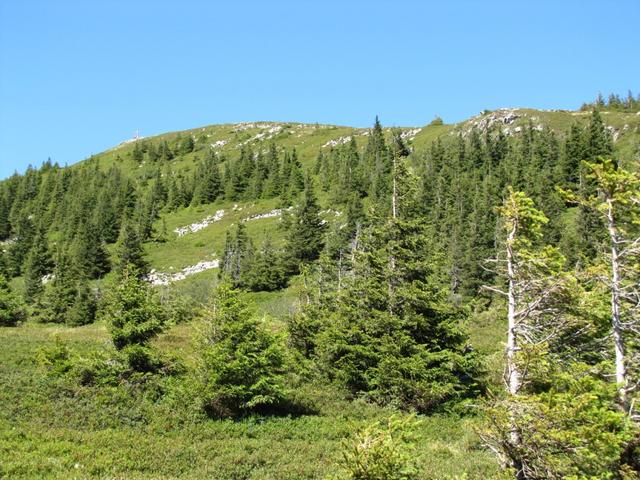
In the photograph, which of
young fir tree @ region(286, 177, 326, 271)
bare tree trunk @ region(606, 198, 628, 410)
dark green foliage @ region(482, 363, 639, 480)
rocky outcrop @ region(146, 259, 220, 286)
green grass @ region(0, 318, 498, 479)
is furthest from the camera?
rocky outcrop @ region(146, 259, 220, 286)

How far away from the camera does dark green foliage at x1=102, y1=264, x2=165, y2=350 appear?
2172cm

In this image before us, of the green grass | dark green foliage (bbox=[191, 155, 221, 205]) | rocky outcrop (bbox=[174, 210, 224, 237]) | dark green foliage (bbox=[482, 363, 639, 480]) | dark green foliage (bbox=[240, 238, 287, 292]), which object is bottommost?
dark green foliage (bbox=[240, 238, 287, 292])

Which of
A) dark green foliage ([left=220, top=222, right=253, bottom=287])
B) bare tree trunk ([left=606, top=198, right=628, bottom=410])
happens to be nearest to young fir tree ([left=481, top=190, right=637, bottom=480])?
bare tree trunk ([left=606, top=198, right=628, bottom=410])

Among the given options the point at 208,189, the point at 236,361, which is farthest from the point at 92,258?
the point at 236,361

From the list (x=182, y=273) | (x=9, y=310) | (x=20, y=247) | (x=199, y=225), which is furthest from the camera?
(x=199, y=225)

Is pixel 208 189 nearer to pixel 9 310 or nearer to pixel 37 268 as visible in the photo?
pixel 37 268

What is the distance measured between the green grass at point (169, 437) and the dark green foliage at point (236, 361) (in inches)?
37.0

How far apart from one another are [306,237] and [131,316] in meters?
56.2

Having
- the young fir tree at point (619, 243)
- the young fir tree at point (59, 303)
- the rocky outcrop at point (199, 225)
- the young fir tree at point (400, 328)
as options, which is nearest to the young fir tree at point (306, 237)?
the young fir tree at point (59, 303)

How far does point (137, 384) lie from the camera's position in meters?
21.1

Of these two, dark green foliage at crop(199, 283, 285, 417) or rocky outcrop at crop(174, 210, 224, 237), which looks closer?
dark green foliage at crop(199, 283, 285, 417)

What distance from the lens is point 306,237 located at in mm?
77562

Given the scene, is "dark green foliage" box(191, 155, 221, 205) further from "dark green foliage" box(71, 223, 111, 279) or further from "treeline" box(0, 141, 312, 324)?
"dark green foliage" box(71, 223, 111, 279)

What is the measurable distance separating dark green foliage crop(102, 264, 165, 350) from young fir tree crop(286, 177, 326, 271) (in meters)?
51.2
